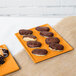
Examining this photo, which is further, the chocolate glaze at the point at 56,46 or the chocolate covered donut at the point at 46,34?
the chocolate covered donut at the point at 46,34

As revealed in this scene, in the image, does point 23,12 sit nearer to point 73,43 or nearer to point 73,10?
point 73,10

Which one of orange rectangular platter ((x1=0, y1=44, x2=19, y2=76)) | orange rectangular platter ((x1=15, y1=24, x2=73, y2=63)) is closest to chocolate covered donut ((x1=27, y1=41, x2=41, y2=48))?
orange rectangular platter ((x1=15, y1=24, x2=73, y2=63))

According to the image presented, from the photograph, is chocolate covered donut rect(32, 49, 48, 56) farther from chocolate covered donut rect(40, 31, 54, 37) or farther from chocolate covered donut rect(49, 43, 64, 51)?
chocolate covered donut rect(40, 31, 54, 37)

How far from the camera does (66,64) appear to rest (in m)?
0.83

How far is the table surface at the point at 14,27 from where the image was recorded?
1015 millimetres

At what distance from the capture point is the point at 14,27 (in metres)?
1.21

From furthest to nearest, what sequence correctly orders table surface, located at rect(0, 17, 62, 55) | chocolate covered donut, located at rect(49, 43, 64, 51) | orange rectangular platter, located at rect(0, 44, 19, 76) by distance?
table surface, located at rect(0, 17, 62, 55) < chocolate covered donut, located at rect(49, 43, 64, 51) < orange rectangular platter, located at rect(0, 44, 19, 76)

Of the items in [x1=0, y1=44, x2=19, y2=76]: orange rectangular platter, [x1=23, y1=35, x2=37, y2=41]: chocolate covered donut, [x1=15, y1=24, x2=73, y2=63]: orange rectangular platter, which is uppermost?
[x1=23, y1=35, x2=37, y2=41]: chocolate covered donut

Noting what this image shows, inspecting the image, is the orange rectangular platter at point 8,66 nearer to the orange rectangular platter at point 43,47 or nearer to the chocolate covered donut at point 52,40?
the orange rectangular platter at point 43,47

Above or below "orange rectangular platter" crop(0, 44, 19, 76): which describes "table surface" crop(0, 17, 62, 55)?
above

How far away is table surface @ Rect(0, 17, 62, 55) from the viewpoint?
3.33ft

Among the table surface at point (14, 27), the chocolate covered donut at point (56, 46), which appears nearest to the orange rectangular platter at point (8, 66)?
the table surface at point (14, 27)

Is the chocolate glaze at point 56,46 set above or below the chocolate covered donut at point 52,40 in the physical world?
below

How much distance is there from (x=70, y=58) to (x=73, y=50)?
0.08 meters
